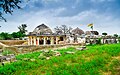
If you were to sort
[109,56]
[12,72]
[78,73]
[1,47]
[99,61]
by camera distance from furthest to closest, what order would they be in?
[1,47]
[109,56]
[99,61]
[12,72]
[78,73]

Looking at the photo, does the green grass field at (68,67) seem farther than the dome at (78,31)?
No

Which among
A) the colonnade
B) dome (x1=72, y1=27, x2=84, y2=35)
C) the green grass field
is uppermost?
dome (x1=72, y1=27, x2=84, y2=35)

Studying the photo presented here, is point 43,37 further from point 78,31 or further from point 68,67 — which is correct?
point 68,67

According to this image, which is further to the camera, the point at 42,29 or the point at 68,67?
the point at 42,29

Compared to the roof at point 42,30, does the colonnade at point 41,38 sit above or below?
below

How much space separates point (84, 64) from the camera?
1356 cm

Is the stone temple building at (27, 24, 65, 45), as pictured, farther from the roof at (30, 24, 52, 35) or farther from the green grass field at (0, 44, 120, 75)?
the green grass field at (0, 44, 120, 75)

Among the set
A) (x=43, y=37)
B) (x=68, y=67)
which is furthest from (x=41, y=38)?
(x=68, y=67)

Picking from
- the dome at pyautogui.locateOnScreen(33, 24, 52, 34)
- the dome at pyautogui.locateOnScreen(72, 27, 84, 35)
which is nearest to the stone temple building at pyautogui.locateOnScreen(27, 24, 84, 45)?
the dome at pyautogui.locateOnScreen(33, 24, 52, 34)

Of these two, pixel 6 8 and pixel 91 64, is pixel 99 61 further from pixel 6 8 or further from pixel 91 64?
pixel 6 8

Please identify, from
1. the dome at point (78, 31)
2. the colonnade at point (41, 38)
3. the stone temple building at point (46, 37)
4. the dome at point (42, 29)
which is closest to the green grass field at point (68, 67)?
the stone temple building at point (46, 37)

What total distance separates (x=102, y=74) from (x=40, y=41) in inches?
1388

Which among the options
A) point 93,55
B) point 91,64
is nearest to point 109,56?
point 93,55

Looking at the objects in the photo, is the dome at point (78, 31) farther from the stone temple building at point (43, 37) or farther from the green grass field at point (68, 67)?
the green grass field at point (68, 67)
